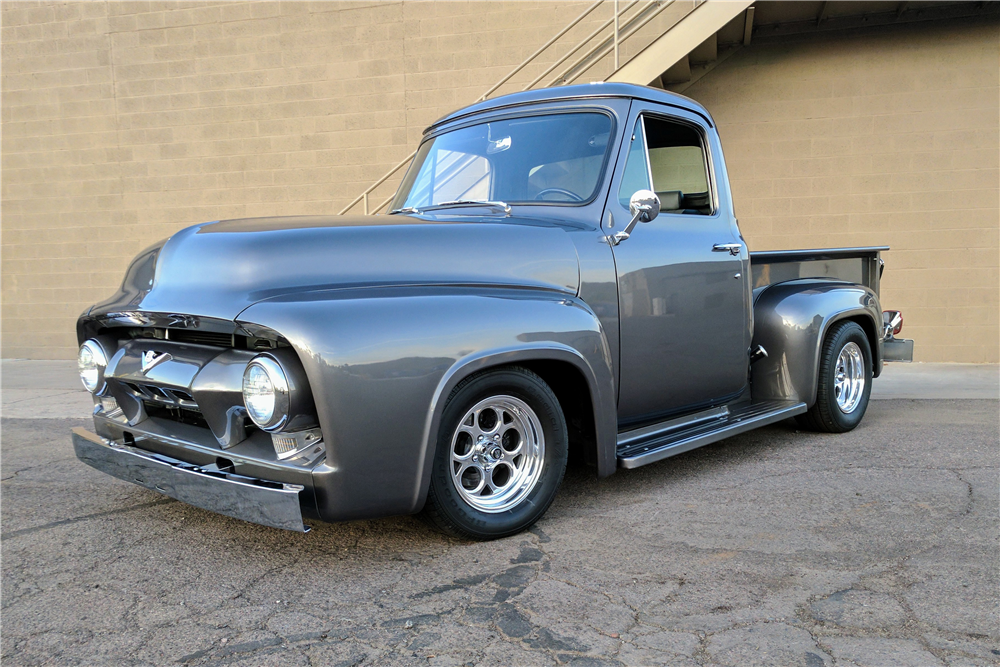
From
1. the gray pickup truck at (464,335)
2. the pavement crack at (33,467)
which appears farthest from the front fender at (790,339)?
the pavement crack at (33,467)

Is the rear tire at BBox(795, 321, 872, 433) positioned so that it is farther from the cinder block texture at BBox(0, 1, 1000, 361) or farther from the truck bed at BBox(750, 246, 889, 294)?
the cinder block texture at BBox(0, 1, 1000, 361)

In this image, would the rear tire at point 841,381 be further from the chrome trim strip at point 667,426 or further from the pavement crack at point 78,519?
the pavement crack at point 78,519

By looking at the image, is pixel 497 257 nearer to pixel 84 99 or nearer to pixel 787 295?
pixel 787 295

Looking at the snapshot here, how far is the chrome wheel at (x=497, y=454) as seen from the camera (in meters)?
3.20

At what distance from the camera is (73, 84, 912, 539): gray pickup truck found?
276cm

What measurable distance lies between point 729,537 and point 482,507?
107 cm

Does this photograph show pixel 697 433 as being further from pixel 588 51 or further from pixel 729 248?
pixel 588 51

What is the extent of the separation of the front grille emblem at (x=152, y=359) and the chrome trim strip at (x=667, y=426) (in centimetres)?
208

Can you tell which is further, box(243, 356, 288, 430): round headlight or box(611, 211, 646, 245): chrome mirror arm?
box(611, 211, 646, 245): chrome mirror arm

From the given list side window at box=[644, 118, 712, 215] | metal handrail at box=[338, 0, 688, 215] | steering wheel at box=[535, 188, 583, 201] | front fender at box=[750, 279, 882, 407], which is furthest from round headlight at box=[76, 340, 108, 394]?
metal handrail at box=[338, 0, 688, 215]

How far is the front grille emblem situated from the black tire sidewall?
3939 mm

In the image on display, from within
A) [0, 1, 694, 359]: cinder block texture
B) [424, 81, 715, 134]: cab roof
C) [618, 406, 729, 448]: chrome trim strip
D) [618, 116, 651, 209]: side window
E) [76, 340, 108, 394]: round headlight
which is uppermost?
[0, 1, 694, 359]: cinder block texture

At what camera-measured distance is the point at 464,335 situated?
2.98 metres

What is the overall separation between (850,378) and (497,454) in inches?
131
